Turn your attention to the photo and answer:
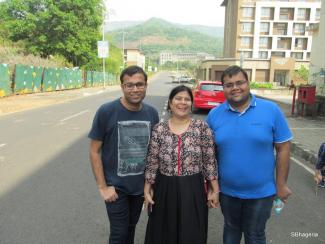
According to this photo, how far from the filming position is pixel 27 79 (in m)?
25.1

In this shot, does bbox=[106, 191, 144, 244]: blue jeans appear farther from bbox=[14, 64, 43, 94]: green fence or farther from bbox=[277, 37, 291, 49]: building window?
bbox=[277, 37, 291, 49]: building window

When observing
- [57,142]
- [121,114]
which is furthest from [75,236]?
[57,142]

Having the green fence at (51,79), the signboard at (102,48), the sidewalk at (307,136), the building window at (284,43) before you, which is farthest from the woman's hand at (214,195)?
the building window at (284,43)

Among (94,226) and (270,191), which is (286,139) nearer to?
(270,191)

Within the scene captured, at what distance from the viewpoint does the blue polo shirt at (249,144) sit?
8.50 ft

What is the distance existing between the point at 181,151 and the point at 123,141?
467 mm

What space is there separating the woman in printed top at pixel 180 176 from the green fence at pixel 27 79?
22648mm

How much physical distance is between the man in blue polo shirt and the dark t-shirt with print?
55 centimetres

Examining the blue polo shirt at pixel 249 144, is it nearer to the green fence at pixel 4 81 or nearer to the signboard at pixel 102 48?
the green fence at pixel 4 81

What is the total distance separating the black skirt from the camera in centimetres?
258

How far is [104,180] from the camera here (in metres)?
2.74

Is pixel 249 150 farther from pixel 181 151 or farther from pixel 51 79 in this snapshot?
pixel 51 79

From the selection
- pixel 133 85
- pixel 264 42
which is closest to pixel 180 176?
pixel 133 85

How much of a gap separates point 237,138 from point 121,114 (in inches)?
34.4
